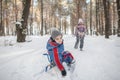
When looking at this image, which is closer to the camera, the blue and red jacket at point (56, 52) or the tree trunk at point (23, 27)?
the blue and red jacket at point (56, 52)

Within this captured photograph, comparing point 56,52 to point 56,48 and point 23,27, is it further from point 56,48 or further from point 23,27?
point 23,27

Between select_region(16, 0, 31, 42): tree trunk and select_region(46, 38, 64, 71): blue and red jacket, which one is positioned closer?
→ select_region(46, 38, 64, 71): blue and red jacket

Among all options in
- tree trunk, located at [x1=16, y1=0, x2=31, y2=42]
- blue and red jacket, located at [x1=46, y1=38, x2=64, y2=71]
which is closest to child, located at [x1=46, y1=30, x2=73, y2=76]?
blue and red jacket, located at [x1=46, y1=38, x2=64, y2=71]

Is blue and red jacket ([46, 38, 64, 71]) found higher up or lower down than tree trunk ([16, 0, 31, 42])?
lower down

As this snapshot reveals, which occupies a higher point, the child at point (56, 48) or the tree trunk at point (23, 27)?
the tree trunk at point (23, 27)

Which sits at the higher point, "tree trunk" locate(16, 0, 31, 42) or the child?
"tree trunk" locate(16, 0, 31, 42)

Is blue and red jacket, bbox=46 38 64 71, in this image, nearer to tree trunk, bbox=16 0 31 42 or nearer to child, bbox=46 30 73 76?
child, bbox=46 30 73 76

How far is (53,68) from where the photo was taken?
575 cm

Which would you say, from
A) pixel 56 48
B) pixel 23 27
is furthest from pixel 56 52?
pixel 23 27

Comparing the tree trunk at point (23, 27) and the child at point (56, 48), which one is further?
the tree trunk at point (23, 27)

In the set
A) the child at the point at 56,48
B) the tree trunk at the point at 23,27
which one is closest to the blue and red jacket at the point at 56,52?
the child at the point at 56,48

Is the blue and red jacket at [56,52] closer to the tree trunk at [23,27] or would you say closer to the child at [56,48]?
the child at [56,48]

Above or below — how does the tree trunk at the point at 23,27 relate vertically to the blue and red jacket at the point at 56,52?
above

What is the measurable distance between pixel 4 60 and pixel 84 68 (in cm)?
339
